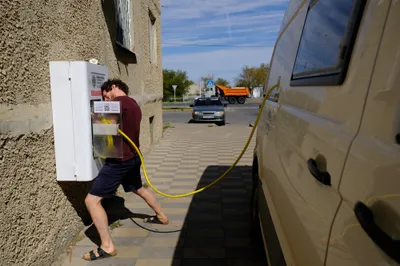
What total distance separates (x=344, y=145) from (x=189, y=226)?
127 inches

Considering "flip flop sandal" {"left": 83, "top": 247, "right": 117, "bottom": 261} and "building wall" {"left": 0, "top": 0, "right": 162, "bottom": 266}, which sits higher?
"building wall" {"left": 0, "top": 0, "right": 162, "bottom": 266}

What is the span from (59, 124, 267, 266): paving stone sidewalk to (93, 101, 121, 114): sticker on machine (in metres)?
1.41

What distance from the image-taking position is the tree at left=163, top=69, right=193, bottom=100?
45.7 meters

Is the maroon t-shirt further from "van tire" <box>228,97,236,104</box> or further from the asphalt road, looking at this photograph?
"van tire" <box>228,97,236,104</box>

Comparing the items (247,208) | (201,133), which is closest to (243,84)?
(201,133)

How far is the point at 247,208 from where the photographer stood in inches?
182

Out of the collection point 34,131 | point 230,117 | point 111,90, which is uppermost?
point 111,90

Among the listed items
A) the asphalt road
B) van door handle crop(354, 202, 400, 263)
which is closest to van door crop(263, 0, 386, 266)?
van door handle crop(354, 202, 400, 263)

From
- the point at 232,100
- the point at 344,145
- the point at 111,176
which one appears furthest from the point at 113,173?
the point at 232,100

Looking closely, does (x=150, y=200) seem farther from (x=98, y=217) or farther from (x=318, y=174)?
(x=318, y=174)

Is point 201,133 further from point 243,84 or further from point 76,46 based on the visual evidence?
point 243,84

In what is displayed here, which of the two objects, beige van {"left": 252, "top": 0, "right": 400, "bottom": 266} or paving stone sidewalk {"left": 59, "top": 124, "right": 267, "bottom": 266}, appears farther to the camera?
paving stone sidewalk {"left": 59, "top": 124, "right": 267, "bottom": 266}

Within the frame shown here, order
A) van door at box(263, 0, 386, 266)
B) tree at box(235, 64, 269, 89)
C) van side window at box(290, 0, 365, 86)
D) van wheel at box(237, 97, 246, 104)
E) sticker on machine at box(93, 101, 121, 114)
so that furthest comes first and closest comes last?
tree at box(235, 64, 269, 89)
van wheel at box(237, 97, 246, 104)
sticker on machine at box(93, 101, 121, 114)
van side window at box(290, 0, 365, 86)
van door at box(263, 0, 386, 266)

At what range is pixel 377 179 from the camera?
858 millimetres
